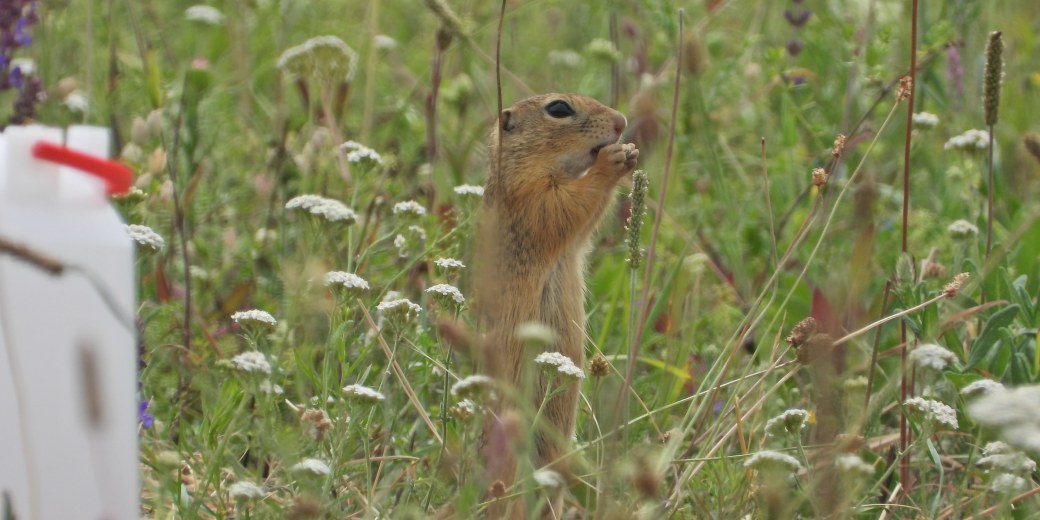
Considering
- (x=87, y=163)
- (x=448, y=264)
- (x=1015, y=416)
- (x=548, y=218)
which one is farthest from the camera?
(x=548, y=218)

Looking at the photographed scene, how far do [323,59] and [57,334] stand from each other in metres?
2.12

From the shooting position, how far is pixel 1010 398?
1.48 meters

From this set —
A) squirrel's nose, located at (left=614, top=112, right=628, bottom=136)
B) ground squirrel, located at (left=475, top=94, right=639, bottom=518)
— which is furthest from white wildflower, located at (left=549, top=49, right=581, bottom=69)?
squirrel's nose, located at (left=614, top=112, right=628, bottom=136)

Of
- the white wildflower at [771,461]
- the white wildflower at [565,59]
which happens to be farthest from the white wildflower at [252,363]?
the white wildflower at [565,59]

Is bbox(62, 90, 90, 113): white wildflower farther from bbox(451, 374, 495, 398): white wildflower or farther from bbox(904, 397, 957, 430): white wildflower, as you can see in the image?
bbox(904, 397, 957, 430): white wildflower

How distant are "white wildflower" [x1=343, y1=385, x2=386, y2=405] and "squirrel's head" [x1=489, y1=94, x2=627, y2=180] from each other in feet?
4.10

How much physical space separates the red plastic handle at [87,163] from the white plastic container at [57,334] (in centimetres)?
1

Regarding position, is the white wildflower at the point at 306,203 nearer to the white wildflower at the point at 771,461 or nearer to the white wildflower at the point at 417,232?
the white wildflower at the point at 417,232

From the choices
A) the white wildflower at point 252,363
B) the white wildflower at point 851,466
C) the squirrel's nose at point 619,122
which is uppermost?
the squirrel's nose at point 619,122

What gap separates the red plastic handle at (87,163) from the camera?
1536 mm

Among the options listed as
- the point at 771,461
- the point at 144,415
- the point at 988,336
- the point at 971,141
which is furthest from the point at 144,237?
the point at 971,141

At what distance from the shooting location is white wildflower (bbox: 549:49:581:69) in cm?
501

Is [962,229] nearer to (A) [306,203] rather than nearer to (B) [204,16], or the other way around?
(A) [306,203]

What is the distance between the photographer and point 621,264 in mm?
3527
